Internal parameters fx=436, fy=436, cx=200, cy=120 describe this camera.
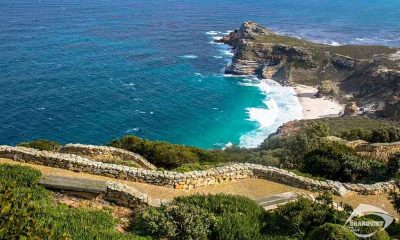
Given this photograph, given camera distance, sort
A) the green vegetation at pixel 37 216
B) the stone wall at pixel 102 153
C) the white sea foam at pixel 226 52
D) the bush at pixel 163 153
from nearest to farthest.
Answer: the green vegetation at pixel 37 216 < the stone wall at pixel 102 153 < the bush at pixel 163 153 < the white sea foam at pixel 226 52

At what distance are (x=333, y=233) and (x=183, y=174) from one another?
914 centimetres

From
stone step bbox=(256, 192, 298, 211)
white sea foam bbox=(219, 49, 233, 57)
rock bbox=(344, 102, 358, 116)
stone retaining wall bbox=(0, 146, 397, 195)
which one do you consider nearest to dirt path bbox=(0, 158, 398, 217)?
stone retaining wall bbox=(0, 146, 397, 195)

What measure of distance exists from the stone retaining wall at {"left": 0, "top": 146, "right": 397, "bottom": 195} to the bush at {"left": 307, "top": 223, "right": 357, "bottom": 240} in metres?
8.48

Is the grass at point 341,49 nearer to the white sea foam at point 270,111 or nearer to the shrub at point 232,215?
the white sea foam at point 270,111

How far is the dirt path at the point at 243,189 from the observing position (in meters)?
19.3

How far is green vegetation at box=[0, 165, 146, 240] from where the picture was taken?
1010 centimetres

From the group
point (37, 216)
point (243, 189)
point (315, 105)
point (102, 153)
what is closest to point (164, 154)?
point (102, 153)

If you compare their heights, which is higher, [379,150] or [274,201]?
[274,201]

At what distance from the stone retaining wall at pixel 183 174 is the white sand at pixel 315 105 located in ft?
183

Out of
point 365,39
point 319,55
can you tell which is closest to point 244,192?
point 319,55

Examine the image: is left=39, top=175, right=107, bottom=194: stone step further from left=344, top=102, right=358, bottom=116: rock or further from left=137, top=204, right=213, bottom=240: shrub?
left=344, top=102, right=358, bottom=116: rock

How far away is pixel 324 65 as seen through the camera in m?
100

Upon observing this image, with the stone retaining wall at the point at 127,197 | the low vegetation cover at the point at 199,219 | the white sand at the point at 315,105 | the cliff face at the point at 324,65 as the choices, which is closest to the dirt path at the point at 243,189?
the stone retaining wall at the point at 127,197

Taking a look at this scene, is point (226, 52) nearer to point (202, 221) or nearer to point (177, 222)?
point (202, 221)
